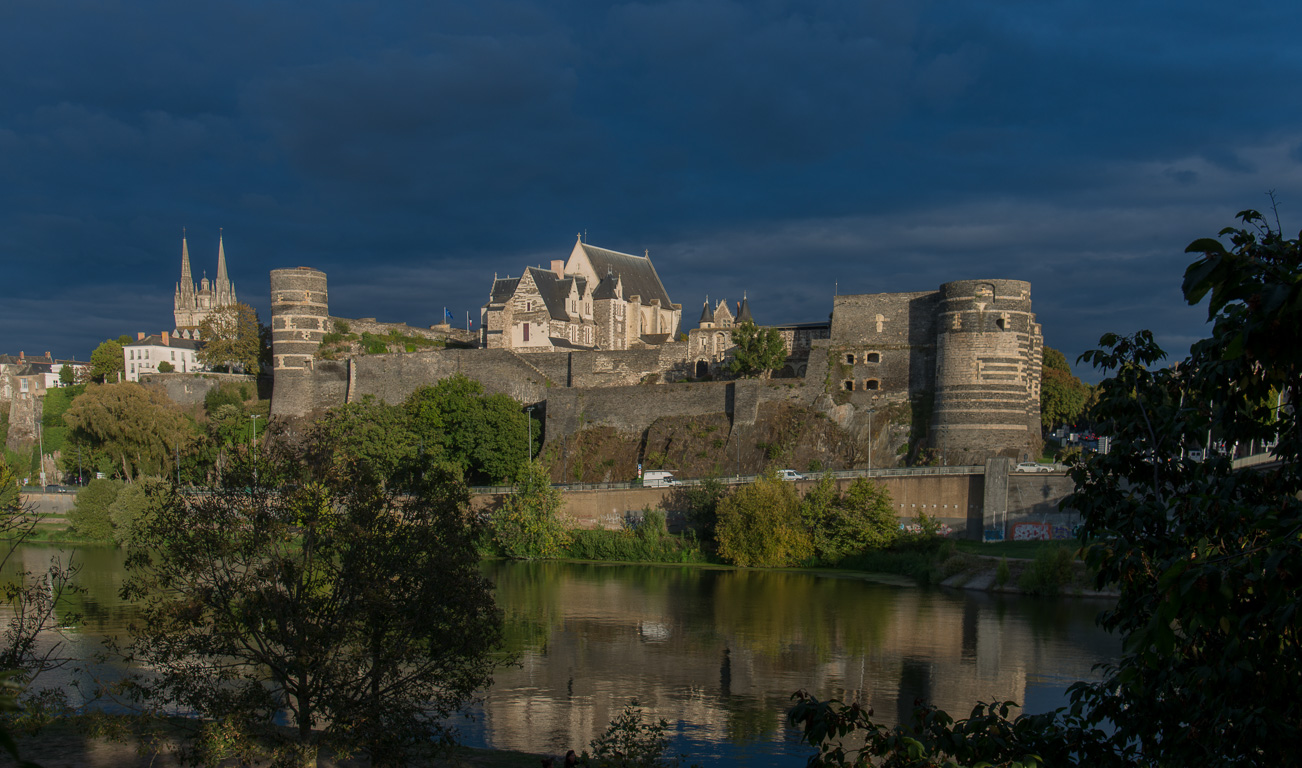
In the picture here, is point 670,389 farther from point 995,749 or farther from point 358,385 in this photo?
point 995,749

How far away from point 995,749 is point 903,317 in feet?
163

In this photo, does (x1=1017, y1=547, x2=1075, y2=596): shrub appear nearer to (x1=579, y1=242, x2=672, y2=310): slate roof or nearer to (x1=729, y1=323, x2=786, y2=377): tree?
(x1=729, y1=323, x2=786, y2=377): tree

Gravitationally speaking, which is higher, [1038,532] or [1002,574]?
[1038,532]

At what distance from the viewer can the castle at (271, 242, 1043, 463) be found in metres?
49.7

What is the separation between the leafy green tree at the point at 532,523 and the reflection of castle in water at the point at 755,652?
22.5ft

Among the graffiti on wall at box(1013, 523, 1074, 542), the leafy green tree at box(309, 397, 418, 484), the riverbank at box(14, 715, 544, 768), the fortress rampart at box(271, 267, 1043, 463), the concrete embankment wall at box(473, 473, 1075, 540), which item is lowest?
the riverbank at box(14, 715, 544, 768)

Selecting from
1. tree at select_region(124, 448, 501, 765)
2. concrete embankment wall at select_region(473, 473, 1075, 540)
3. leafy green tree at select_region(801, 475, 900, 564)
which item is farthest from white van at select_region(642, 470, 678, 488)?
tree at select_region(124, 448, 501, 765)

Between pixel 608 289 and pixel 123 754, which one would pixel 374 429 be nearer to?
pixel 608 289

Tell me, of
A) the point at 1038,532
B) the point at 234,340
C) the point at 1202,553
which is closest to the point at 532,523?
the point at 1038,532

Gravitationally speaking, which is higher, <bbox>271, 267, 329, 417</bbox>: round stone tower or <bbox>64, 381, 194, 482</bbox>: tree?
<bbox>271, 267, 329, 417</bbox>: round stone tower

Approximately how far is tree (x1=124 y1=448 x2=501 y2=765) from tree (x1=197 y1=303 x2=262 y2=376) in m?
59.0

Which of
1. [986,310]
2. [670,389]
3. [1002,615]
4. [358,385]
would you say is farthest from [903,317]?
[358,385]

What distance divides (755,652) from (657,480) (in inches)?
879

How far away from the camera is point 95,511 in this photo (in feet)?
180
